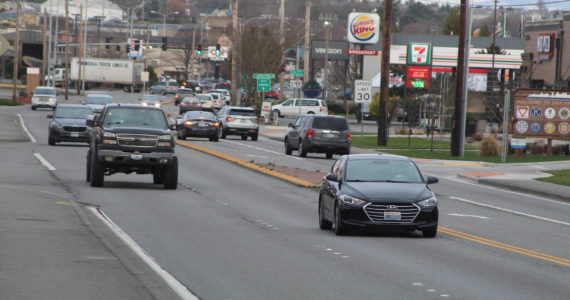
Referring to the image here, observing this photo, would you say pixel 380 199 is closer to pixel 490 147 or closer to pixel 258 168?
pixel 258 168

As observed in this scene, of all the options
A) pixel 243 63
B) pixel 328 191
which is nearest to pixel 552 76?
pixel 243 63

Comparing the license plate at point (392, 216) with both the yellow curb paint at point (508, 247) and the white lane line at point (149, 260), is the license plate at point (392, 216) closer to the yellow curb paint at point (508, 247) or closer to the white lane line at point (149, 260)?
the yellow curb paint at point (508, 247)

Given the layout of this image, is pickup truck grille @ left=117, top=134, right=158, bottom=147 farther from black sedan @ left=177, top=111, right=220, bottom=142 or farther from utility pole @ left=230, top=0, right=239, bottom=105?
utility pole @ left=230, top=0, right=239, bottom=105

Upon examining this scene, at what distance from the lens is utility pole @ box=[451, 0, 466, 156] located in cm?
4488

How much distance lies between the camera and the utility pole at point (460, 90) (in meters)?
44.9

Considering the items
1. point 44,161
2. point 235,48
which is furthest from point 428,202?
point 235,48

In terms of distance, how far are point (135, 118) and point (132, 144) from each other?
1.03m

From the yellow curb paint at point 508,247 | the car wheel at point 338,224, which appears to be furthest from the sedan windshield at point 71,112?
the car wheel at point 338,224

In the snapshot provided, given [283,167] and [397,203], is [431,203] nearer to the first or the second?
[397,203]

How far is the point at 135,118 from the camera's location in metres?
26.0

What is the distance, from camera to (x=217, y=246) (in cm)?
1575

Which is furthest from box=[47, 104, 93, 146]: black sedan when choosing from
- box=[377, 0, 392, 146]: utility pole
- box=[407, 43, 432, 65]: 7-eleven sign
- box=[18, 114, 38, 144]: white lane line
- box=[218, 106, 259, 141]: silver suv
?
box=[407, 43, 432, 65]: 7-eleven sign

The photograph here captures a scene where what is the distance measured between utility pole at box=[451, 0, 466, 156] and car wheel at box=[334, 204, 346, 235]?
28003 mm

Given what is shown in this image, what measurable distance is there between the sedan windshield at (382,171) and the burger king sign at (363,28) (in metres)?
72.9
